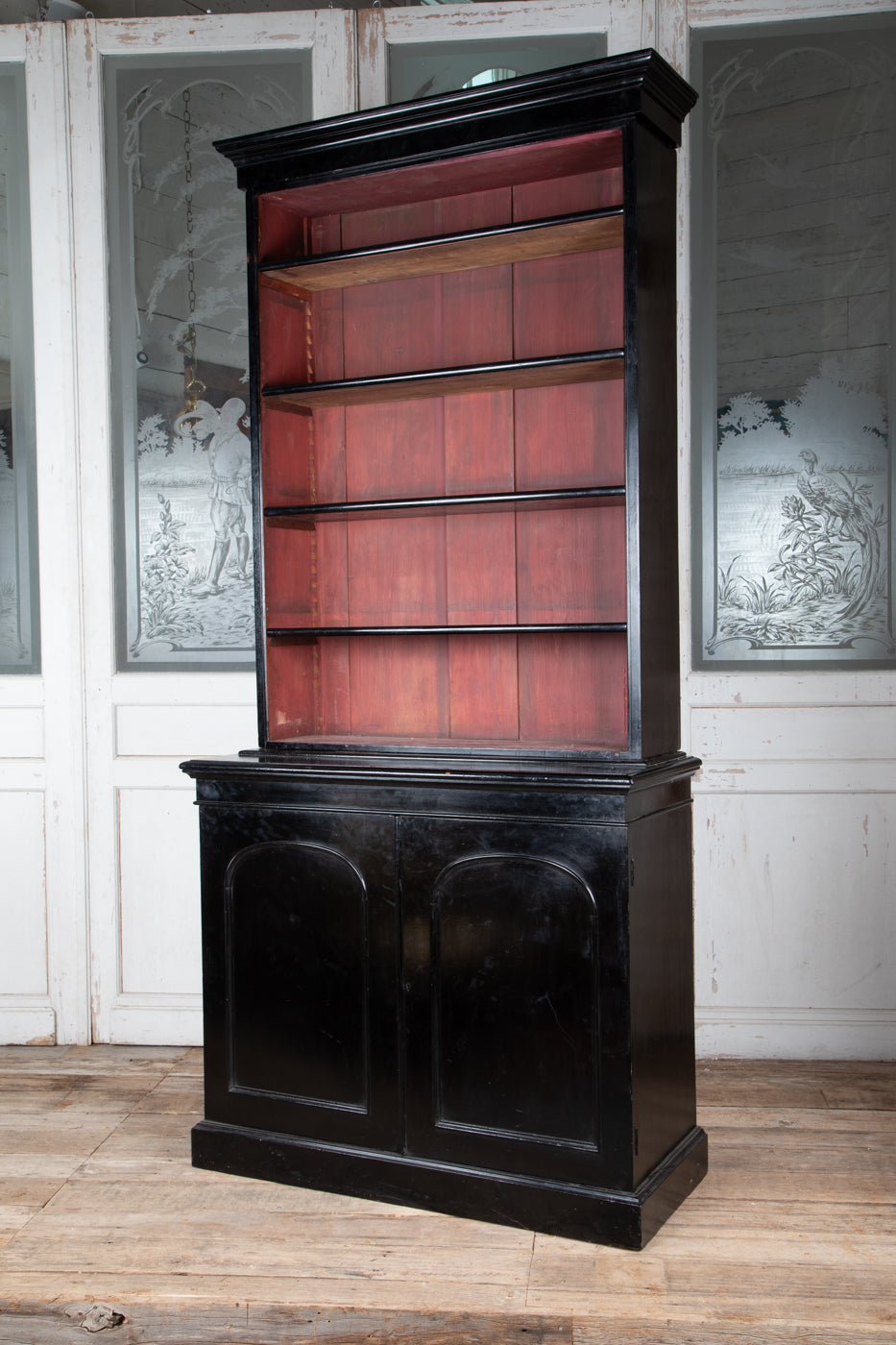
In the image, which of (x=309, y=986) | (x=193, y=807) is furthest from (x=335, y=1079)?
(x=193, y=807)

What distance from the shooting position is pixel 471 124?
2787 millimetres

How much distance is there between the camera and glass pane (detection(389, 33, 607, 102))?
3.72m

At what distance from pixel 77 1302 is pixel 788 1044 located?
2.26 meters

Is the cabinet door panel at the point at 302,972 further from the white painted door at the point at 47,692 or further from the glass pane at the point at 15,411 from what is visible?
the glass pane at the point at 15,411

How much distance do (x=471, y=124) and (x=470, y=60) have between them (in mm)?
1178

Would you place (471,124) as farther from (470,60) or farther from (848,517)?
(848,517)

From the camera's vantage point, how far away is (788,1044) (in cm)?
370

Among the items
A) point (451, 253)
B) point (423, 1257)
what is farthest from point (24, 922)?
point (451, 253)

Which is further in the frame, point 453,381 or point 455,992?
point 453,381

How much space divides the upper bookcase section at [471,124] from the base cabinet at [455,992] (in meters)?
1.49

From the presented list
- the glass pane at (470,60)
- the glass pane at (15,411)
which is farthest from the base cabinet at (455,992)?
the glass pane at (470,60)

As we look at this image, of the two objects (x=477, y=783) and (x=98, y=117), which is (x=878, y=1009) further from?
(x=98, y=117)

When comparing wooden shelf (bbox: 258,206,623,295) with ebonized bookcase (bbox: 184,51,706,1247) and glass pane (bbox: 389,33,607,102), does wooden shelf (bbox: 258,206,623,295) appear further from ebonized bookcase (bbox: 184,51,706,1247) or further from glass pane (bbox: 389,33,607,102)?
glass pane (bbox: 389,33,607,102)

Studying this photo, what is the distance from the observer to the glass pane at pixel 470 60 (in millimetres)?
3717
